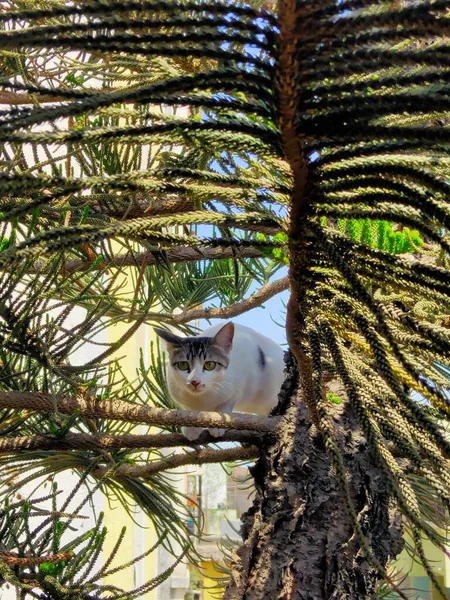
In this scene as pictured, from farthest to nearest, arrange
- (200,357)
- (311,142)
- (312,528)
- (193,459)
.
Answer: (200,357), (193,459), (312,528), (311,142)

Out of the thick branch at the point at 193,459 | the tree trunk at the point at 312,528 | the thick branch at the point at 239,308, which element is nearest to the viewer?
the tree trunk at the point at 312,528

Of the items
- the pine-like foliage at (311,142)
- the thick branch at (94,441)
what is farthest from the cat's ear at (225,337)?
the pine-like foliage at (311,142)

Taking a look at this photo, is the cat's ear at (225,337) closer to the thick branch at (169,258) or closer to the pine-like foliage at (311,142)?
the thick branch at (169,258)

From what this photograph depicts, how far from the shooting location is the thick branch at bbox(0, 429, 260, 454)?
2.52ft

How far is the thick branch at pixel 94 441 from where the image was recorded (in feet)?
2.52

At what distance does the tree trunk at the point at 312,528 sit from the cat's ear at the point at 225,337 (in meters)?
0.58

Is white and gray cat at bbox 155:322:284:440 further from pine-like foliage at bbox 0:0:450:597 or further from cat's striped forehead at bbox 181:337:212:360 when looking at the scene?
pine-like foliage at bbox 0:0:450:597

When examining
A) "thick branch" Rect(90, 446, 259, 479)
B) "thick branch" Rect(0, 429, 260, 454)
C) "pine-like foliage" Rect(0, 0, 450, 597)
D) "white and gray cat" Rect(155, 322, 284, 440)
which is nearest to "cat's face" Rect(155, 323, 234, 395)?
→ "white and gray cat" Rect(155, 322, 284, 440)

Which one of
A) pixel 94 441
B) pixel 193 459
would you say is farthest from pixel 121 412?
pixel 193 459

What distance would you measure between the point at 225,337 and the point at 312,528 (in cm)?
70

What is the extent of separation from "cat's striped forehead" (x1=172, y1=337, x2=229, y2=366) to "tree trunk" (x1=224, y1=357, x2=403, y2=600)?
1.91 feet

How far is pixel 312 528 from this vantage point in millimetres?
719

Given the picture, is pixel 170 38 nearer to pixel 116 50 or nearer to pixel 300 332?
pixel 116 50

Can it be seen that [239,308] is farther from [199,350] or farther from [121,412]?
[121,412]
